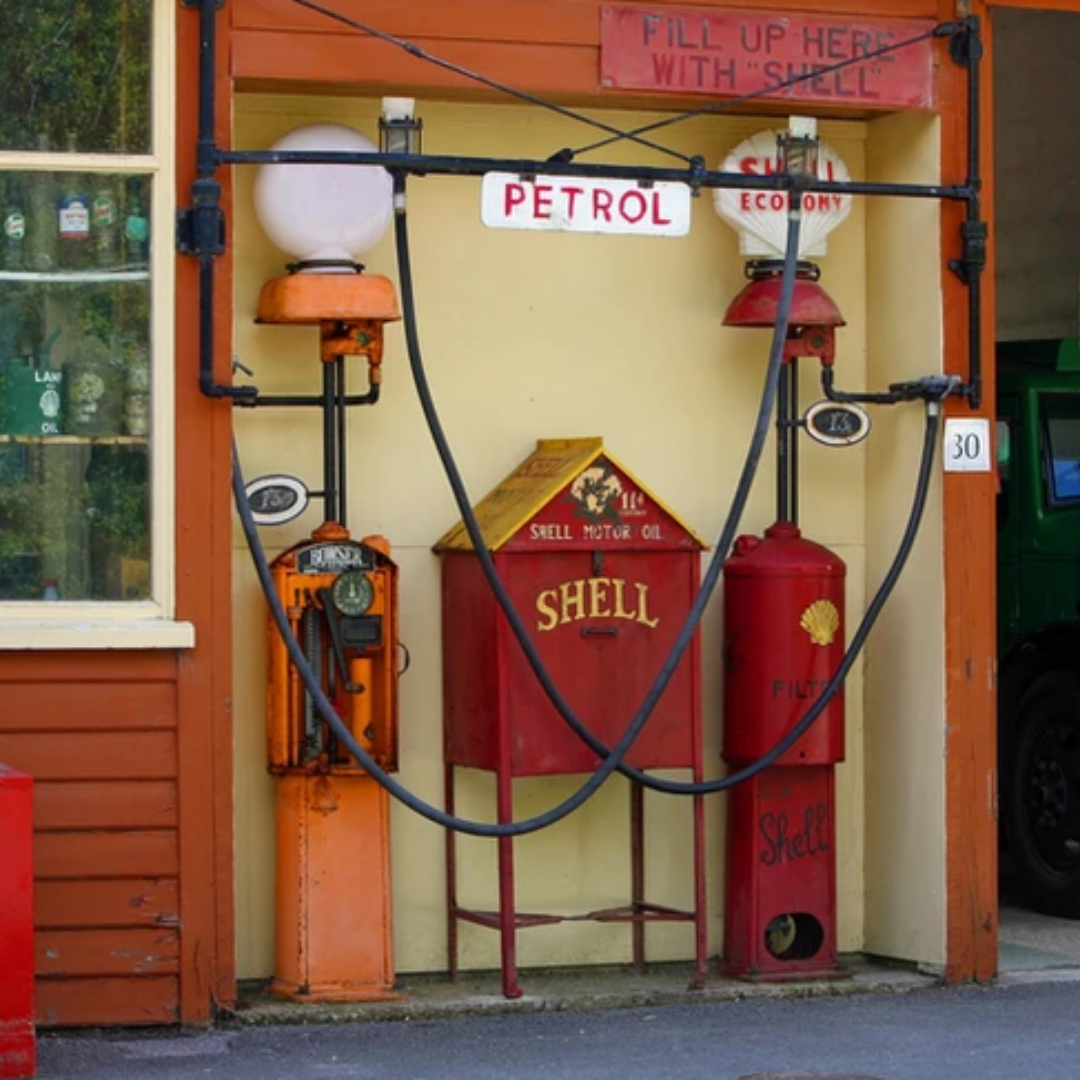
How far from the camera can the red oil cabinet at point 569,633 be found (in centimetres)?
838

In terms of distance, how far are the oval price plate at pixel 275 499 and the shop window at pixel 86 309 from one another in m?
0.37

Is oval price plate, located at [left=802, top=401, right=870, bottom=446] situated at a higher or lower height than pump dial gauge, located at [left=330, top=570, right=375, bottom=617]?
higher

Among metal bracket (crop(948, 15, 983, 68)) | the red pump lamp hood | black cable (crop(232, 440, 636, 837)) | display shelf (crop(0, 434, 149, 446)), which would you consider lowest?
black cable (crop(232, 440, 636, 837))

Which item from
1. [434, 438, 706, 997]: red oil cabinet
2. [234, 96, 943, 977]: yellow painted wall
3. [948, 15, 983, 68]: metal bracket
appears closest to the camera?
[434, 438, 706, 997]: red oil cabinet

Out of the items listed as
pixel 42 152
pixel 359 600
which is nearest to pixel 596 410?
pixel 359 600

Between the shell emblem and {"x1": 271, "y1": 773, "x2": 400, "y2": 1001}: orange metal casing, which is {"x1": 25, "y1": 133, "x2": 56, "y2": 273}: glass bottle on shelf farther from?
the shell emblem

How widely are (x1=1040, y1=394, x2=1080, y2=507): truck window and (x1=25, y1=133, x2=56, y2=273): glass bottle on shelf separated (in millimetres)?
4975

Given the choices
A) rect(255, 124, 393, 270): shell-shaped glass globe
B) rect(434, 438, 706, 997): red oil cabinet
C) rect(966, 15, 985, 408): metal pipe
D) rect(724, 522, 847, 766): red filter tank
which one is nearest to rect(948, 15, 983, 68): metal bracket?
rect(966, 15, 985, 408): metal pipe

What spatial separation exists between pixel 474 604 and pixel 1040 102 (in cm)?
641

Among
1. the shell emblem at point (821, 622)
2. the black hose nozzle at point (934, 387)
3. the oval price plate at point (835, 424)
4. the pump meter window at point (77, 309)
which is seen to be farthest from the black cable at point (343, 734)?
the black hose nozzle at point (934, 387)

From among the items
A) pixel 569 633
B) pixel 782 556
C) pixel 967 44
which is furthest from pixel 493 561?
pixel 967 44

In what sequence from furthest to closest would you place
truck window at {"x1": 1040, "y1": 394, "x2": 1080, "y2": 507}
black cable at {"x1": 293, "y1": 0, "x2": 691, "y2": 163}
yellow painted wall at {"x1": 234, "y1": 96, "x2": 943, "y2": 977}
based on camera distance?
truck window at {"x1": 1040, "y1": 394, "x2": 1080, "y2": 507}
yellow painted wall at {"x1": 234, "y1": 96, "x2": 943, "y2": 977}
black cable at {"x1": 293, "y1": 0, "x2": 691, "y2": 163}

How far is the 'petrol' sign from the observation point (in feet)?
26.8

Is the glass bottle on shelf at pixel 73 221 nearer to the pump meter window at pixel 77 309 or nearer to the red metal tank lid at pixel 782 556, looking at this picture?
the pump meter window at pixel 77 309
